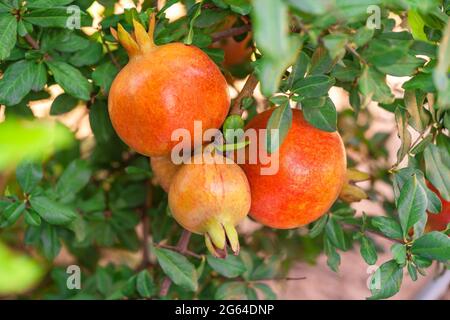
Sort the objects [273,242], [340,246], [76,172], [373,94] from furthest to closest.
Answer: [273,242], [76,172], [340,246], [373,94]

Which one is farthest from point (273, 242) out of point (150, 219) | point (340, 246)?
point (340, 246)

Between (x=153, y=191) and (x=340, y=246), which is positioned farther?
(x=153, y=191)

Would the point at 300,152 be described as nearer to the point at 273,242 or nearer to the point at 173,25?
the point at 173,25

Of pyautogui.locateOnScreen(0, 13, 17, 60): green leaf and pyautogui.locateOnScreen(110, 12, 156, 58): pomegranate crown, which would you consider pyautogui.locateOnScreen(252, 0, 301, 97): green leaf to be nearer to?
pyautogui.locateOnScreen(110, 12, 156, 58): pomegranate crown

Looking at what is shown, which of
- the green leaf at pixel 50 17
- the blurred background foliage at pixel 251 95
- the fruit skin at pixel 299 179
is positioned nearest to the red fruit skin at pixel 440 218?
the blurred background foliage at pixel 251 95

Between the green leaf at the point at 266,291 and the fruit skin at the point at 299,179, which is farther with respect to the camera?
the green leaf at the point at 266,291

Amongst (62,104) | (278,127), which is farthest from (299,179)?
(62,104)

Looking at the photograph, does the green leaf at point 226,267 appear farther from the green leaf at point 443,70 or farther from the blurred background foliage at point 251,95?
the green leaf at point 443,70
